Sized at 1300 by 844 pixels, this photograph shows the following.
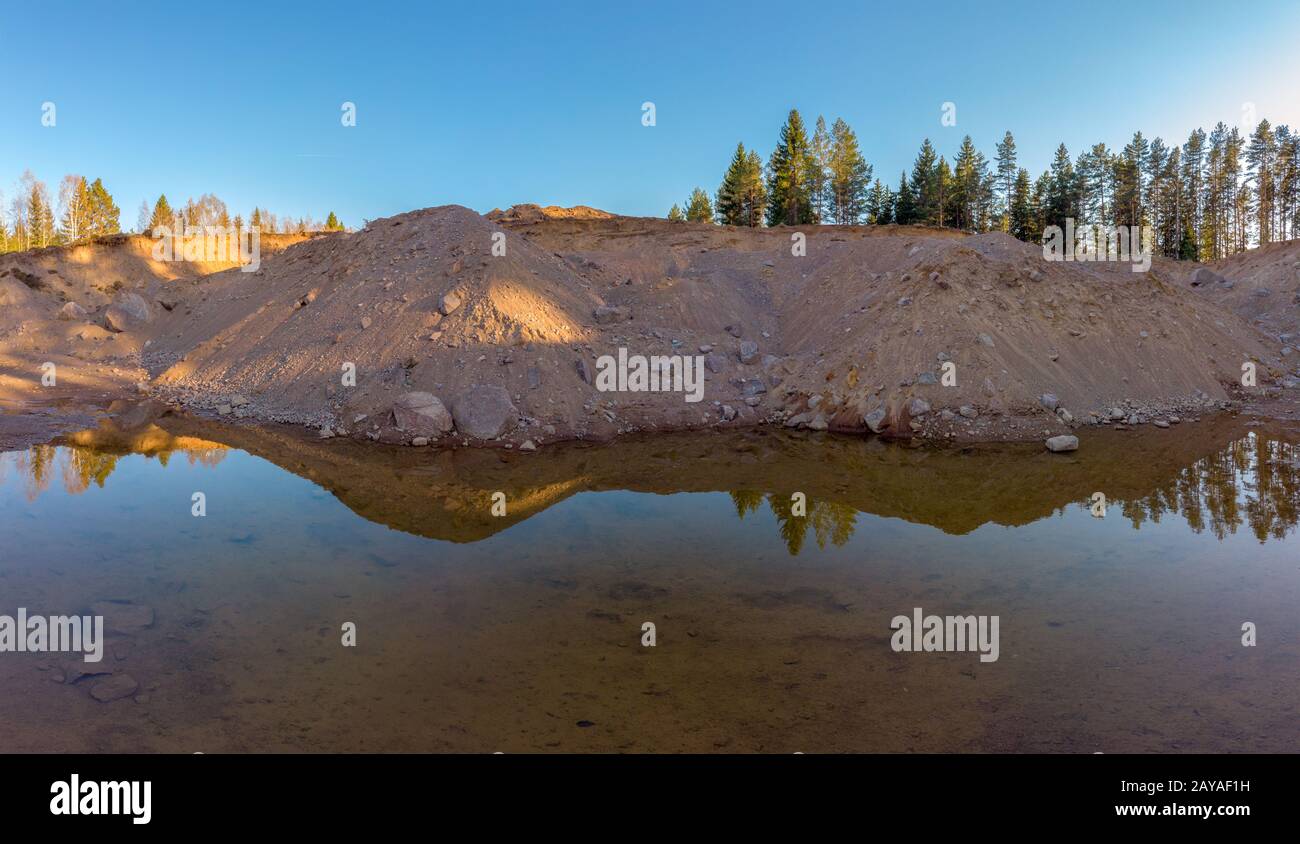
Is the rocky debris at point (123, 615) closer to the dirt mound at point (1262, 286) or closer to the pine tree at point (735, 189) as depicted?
the dirt mound at point (1262, 286)

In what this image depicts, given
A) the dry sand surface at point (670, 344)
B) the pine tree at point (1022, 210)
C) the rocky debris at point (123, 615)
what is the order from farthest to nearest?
1. the pine tree at point (1022, 210)
2. the dry sand surface at point (670, 344)
3. the rocky debris at point (123, 615)

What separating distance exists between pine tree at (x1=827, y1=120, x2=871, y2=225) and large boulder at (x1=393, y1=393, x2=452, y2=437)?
48.0 metres

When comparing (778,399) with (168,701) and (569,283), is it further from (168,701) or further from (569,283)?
(168,701)

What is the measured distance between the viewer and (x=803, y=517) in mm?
11766

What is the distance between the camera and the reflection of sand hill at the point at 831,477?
11773 mm

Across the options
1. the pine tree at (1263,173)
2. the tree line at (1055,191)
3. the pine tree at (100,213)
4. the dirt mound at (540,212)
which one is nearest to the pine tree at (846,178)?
the tree line at (1055,191)

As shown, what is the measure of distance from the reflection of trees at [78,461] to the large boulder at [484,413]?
569 cm

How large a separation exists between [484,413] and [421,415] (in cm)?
160

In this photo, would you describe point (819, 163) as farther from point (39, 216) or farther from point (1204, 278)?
point (39, 216)

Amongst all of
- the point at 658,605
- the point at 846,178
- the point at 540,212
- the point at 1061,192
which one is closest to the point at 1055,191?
the point at 1061,192

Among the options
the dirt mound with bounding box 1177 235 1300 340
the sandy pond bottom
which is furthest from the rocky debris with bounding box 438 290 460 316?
the dirt mound with bounding box 1177 235 1300 340

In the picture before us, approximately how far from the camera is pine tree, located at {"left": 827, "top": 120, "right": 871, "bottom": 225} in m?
58.0

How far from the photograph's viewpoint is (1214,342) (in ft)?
81.8

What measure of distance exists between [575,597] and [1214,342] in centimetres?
2795
